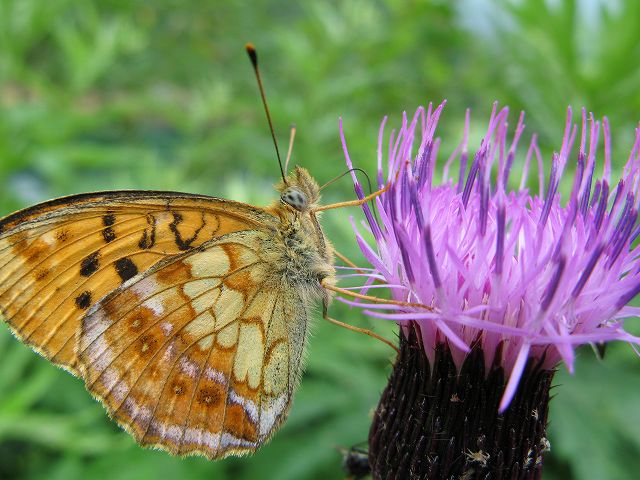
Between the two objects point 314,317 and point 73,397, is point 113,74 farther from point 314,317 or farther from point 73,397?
point 314,317

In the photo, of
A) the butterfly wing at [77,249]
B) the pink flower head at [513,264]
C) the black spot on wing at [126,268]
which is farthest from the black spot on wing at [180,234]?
the pink flower head at [513,264]

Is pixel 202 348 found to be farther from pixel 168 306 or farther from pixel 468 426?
pixel 468 426

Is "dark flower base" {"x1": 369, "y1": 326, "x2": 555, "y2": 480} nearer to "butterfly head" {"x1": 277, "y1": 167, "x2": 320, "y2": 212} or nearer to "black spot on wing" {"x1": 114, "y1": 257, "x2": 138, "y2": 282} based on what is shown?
"butterfly head" {"x1": 277, "y1": 167, "x2": 320, "y2": 212}

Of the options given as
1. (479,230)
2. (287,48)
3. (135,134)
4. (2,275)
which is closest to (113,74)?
(135,134)

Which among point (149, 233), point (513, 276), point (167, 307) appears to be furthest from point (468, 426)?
point (149, 233)

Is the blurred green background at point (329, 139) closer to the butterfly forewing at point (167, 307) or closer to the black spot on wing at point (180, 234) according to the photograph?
the butterfly forewing at point (167, 307)

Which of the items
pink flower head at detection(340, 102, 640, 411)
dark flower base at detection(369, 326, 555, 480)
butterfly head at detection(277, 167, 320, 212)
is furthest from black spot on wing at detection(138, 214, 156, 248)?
dark flower base at detection(369, 326, 555, 480)
